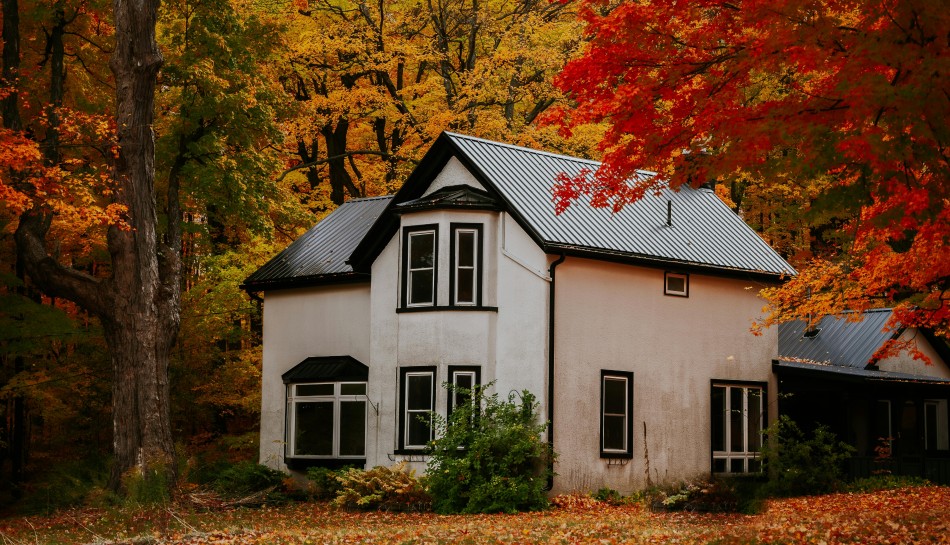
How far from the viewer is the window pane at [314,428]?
26.0 m

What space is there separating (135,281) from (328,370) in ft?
17.5

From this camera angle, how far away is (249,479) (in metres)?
25.0

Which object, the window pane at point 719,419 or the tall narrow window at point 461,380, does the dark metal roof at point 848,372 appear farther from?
the tall narrow window at point 461,380

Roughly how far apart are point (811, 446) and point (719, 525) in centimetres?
927

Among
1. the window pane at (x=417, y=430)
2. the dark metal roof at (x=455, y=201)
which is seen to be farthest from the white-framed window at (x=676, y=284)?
the window pane at (x=417, y=430)

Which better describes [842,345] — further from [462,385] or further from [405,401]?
[405,401]

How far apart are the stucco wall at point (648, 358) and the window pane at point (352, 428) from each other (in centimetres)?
514

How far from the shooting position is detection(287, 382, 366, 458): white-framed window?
83.4 ft

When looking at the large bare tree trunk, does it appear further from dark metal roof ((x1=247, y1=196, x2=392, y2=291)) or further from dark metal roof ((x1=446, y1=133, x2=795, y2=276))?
dark metal roof ((x1=446, y1=133, x2=795, y2=276))

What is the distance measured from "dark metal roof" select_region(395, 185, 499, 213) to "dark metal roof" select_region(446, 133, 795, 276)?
30 cm

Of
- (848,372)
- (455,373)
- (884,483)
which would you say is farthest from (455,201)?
(884,483)

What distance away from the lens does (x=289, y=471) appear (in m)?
26.4

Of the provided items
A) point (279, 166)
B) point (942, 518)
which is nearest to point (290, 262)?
point (279, 166)

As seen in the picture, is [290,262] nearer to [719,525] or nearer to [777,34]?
[719,525]
